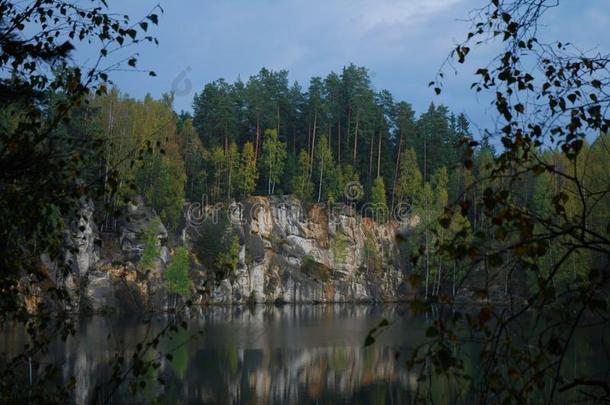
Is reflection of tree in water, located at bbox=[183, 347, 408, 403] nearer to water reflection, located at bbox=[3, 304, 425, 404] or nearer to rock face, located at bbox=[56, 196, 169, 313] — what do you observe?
water reflection, located at bbox=[3, 304, 425, 404]

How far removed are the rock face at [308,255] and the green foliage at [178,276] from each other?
8.11 metres

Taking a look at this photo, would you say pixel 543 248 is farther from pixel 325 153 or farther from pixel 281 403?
pixel 325 153

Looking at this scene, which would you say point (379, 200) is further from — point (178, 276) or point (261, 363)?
point (261, 363)

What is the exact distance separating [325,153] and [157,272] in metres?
22.1

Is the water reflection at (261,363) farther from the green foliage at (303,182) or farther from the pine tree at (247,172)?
the green foliage at (303,182)

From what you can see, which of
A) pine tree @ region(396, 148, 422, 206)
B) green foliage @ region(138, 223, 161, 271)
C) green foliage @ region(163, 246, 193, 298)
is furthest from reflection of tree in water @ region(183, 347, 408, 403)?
pine tree @ region(396, 148, 422, 206)

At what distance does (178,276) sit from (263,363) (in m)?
22.4

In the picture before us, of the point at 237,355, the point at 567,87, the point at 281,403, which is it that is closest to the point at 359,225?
the point at 237,355

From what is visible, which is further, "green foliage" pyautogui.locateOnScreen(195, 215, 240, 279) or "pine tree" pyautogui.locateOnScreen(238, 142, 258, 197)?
"pine tree" pyautogui.locateOnScreen(238, 142, 258, 197)

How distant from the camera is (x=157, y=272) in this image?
49.1 meters

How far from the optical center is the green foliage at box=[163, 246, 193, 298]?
47.0 m

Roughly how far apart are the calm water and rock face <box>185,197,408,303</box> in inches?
668

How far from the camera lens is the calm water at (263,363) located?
19.8 metres

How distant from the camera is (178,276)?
155 ft
